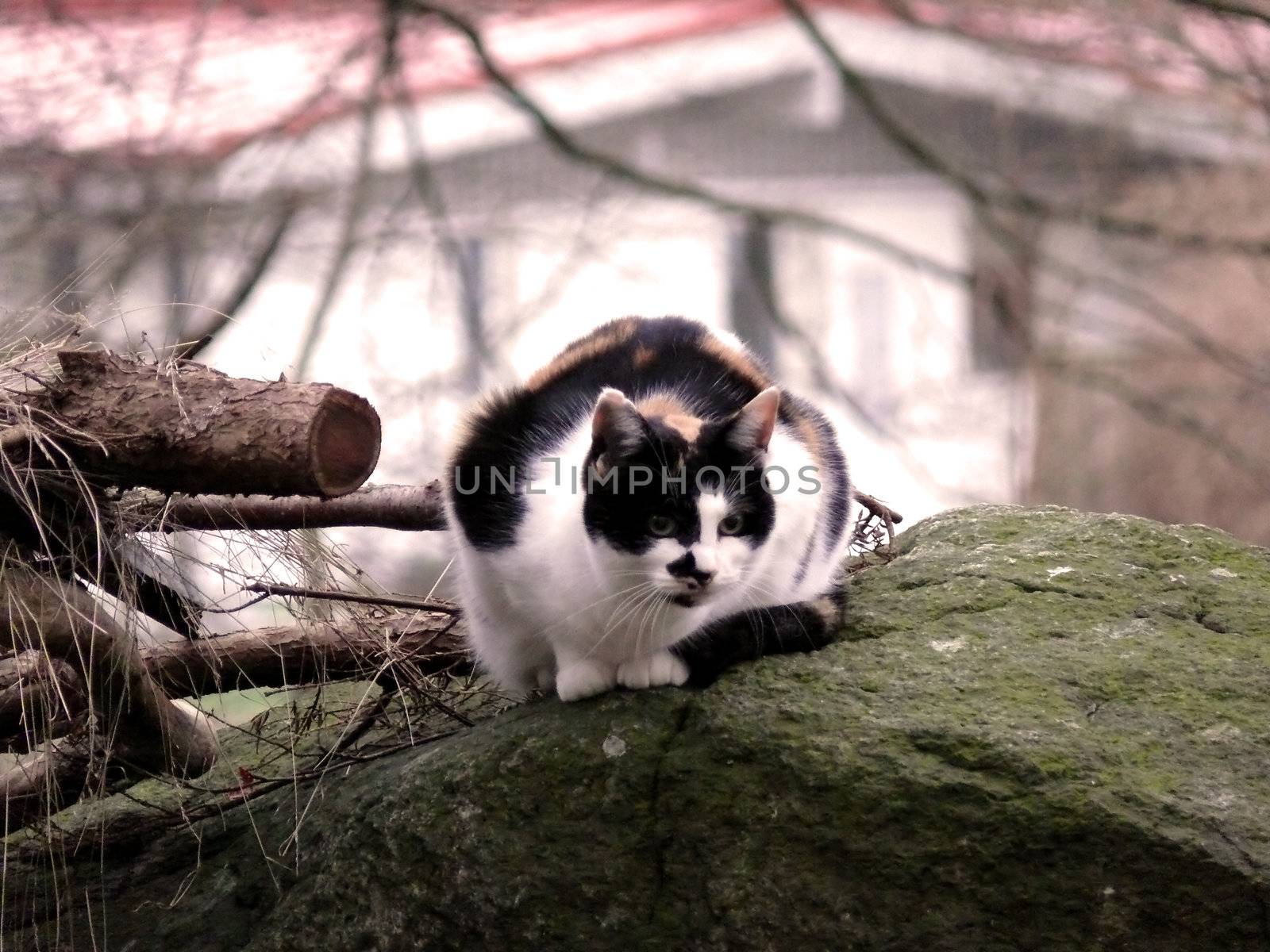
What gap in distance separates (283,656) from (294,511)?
328mm

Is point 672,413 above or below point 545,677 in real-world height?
above

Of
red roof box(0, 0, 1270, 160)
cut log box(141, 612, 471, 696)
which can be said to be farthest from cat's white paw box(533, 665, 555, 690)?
red roof box(0, 0, 1270, 160)

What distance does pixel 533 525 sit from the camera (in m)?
2.67

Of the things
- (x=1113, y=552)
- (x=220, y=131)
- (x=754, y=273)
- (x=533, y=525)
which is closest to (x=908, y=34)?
(x=754, y=273)

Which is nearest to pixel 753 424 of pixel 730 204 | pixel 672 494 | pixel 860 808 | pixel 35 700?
pixel 672 494

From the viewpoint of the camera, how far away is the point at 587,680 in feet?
8.67

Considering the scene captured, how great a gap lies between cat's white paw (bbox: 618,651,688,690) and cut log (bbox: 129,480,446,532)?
2.18ft

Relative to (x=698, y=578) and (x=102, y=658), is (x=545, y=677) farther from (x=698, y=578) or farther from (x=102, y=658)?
(x=102, y=658)

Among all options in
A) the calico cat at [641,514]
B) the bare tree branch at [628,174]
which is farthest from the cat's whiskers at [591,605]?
the bare tree branch at [628,174]

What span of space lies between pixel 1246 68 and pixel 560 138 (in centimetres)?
261

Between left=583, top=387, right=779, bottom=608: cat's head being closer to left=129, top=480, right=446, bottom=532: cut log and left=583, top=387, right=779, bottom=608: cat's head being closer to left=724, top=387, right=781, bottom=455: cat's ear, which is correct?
left=724, top=387, right=781, bottom=455: cat's ear

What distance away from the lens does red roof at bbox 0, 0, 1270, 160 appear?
16.2ft

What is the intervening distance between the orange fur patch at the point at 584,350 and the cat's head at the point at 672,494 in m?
0.45

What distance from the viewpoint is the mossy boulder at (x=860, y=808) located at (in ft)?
7.36
